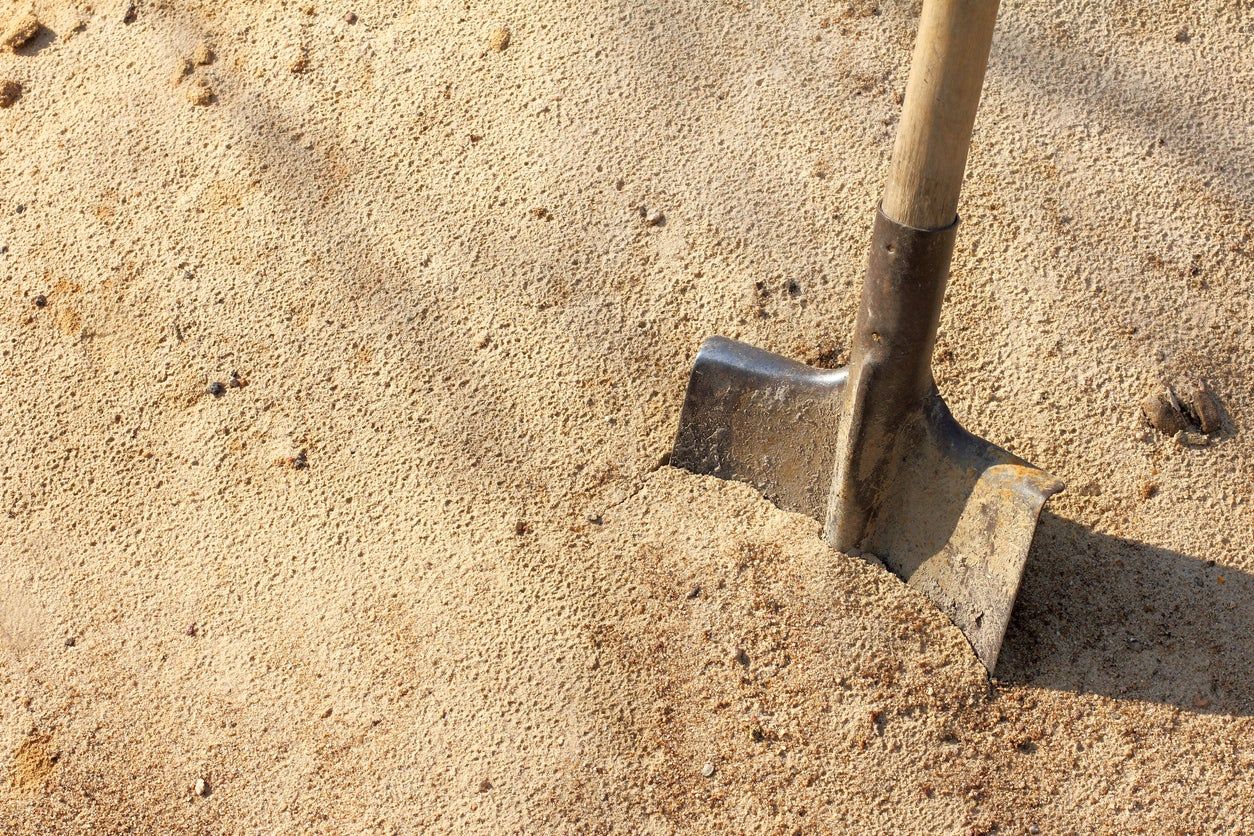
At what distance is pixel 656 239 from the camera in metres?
2.06

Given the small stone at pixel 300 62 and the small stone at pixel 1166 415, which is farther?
the small stone at pixel 300 62

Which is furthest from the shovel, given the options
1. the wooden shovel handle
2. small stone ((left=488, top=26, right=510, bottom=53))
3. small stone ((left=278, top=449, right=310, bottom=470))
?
small stone ((left=488, top=26, right=510, bottom=53))

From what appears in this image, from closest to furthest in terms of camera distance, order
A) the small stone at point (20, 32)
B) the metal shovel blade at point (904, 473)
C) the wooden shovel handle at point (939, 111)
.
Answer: the wooden shovel handle at point (939, 111)
the metal shovel blade at point (904, 473)
the small stone at point (20, 32)

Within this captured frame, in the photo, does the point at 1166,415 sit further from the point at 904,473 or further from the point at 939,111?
the point at 939,111

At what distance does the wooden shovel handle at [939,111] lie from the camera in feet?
4.35

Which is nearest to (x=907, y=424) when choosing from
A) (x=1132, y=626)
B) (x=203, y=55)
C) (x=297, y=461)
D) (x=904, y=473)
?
(x=904, y=473)

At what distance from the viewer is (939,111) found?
1387 mm

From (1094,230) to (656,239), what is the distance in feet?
2.38

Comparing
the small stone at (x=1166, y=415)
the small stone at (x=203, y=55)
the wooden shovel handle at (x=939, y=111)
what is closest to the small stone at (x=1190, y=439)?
the small stone at (x=1166, y=415)

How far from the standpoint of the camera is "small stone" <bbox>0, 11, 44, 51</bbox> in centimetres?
253

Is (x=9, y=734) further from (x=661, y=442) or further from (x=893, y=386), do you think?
(x=893, y=386)

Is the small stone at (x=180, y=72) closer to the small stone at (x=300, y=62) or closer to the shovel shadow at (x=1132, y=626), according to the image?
the small stone at (x=300, y=62)

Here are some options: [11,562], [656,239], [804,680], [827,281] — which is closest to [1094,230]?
[827,281]

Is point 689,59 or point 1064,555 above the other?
point 689,59
